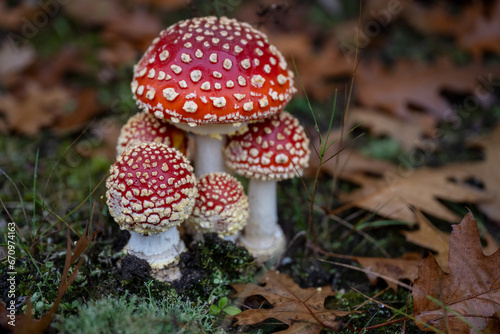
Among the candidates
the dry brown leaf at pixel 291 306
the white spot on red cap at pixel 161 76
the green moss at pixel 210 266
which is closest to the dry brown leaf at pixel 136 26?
the white spot on red cap at pixel 161 76

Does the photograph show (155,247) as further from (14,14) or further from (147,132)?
(14,14)

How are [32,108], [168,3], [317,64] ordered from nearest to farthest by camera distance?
[32,108] → [317,64] → [168,3]

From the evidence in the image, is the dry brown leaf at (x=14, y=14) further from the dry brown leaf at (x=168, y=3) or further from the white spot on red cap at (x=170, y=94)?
the white spot on red cap at (x=170, y=94)

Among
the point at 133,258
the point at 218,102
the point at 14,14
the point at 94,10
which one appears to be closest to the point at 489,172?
the point at 218,102

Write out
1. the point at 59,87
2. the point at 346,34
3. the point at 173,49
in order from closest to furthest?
the point at 173,49
the point at 59,87
the point at 346,34

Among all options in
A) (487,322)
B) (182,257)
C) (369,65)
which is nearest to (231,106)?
(182,257)

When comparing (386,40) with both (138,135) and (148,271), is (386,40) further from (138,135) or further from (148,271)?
(148,271)
